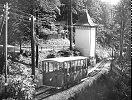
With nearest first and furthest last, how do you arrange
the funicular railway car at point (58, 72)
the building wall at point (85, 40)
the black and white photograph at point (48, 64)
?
1. the black and white photograph at point (48, 64)
2. the funicular railway car at point (58, 72)
3. the building wall at point (85, 40)

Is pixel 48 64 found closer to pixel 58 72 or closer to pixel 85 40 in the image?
pixel 58 72

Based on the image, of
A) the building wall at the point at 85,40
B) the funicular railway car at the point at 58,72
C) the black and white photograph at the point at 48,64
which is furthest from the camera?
the building wall at the point at 85,40

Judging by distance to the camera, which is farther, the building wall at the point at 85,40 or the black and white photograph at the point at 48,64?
the building wall at the point at 85,40

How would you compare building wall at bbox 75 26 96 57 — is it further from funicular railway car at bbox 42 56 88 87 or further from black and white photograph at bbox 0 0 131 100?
funicular railway car at bbox 42 56 88 87

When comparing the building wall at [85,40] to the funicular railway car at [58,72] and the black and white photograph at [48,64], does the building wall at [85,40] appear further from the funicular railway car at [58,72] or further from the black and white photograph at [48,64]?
the funicular railway car at [58,72]

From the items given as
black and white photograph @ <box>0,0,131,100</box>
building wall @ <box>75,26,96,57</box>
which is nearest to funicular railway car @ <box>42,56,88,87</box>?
black and white photograph @ <box>0,0,131,100</box>

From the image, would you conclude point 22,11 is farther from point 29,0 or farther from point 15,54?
point 15,54

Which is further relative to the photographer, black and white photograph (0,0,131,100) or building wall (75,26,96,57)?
building wall (75,26,96,57)

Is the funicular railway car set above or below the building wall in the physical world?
below

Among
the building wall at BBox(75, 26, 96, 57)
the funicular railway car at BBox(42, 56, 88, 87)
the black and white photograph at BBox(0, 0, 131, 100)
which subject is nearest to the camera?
the black and white photograph at BBox(0, 0, 131, 100)

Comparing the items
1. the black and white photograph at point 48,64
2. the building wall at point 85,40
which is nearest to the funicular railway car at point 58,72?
the black and white photograph at point 48,64

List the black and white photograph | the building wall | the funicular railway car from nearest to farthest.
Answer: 1. the black and white photograph
2. the funicular railway car
3. the building wall

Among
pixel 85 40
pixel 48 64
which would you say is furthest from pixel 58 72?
pixel 85 40

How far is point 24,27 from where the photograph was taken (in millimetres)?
25406
